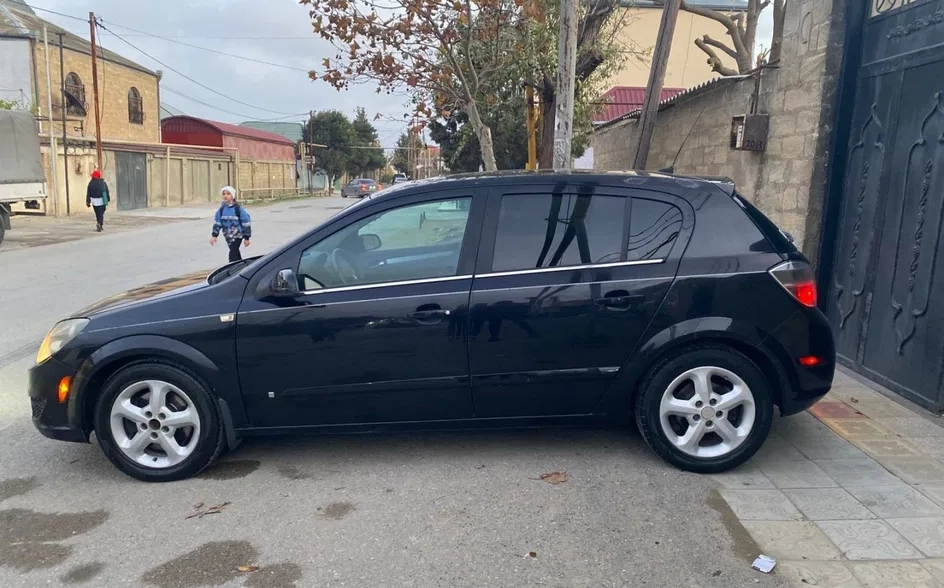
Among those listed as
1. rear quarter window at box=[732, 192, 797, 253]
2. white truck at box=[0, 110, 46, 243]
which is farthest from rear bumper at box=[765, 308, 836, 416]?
white truck at box=[0, 110, 46, 243]

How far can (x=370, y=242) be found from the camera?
4359mm

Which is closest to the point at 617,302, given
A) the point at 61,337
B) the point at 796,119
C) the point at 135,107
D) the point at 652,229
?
the point at 652,229

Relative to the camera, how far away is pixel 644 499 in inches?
153

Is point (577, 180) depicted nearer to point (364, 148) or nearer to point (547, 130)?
point (547, 130)

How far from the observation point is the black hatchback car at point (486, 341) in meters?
4.08

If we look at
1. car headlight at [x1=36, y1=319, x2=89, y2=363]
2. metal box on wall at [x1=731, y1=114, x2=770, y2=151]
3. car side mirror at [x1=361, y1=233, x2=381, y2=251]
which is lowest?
car headlight at [x1=36, y1=319, x2=89, y2=363]

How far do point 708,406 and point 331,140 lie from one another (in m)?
64.5

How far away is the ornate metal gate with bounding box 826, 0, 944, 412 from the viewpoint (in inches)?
197

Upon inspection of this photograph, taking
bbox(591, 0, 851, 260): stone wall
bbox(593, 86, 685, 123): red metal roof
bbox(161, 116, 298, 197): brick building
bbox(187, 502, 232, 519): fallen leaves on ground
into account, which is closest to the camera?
bbox(187, 502, 232, 519): fallen leaves on ground

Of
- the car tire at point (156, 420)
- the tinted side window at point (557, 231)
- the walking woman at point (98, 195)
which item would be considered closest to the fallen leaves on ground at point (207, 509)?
the car tire at point (156, 420)

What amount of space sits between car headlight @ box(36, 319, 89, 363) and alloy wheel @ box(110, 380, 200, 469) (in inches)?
17.5

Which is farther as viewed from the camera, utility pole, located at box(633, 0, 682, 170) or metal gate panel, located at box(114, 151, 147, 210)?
metal gate panel, located at box(114, 151, 147, 210)

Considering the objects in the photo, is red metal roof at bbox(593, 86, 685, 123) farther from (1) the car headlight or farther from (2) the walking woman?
(1) the car headlight

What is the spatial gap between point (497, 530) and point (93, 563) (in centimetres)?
186
